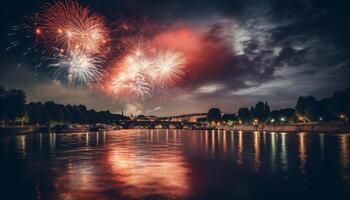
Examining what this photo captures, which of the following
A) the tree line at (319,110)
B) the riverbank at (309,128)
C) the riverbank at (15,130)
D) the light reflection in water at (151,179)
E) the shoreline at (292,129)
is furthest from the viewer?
the tree line at (319,110)

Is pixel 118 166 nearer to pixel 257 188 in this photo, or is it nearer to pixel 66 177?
pixel 66 177

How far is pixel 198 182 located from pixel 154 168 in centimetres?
612

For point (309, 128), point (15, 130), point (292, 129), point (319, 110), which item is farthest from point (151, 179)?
point (319, 110)

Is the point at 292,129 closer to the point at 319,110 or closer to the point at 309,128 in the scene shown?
the point at 309,128

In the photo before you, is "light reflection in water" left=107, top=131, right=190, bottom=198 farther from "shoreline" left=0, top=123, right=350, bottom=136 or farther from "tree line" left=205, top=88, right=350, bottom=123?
"tree line" left=205, top=88, right=350, bottom=123

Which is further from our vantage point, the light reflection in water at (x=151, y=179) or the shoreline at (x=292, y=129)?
the shoreline at (x=292, y=129)

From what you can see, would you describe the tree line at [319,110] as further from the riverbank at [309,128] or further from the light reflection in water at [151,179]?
the light reflection in water at [151,179]

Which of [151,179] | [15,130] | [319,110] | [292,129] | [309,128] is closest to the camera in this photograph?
[151,179]

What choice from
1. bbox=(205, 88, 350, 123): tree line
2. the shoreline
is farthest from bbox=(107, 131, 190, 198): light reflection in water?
bbox=(205, 88, 350, 123): tree line

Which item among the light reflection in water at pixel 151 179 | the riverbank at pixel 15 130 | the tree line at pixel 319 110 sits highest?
the tree line at pixel 319 110

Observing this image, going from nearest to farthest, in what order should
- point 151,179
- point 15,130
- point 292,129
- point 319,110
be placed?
point 151,179 → point 15,130 → point 292,129 → point 319,110

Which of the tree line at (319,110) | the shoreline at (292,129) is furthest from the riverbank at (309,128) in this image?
the tree line at (319,110)

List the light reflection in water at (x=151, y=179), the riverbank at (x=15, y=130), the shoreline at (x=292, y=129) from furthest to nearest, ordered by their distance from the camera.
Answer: the shoreline at (x=292, y=129)
the riverbank at (x=15, y=130)
the light reflection in water at (x=151, y=179)

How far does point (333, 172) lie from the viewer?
66.7 feet
